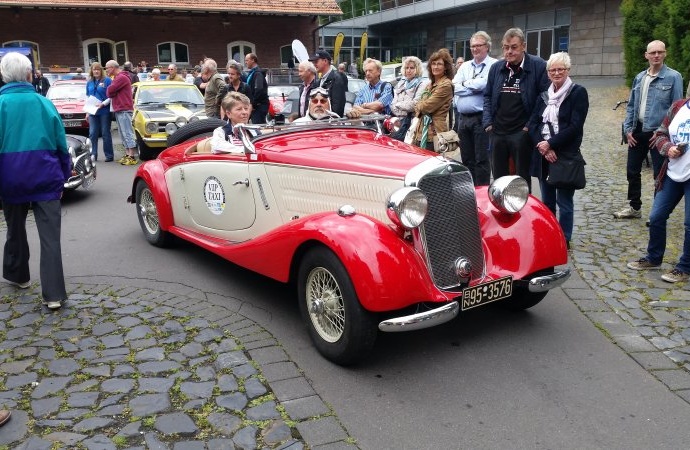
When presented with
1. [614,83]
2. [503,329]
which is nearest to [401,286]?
[503,329]

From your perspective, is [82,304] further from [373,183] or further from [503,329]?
[503,329]

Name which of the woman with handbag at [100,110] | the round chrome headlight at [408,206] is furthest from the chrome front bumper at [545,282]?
the woman with handbag at [100,110]

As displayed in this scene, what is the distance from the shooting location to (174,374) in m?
3.71

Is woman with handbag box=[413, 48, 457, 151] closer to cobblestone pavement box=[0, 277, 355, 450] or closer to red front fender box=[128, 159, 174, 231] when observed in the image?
red front fender box=[128, 159, 174, 231]

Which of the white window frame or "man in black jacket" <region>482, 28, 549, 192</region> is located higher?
the white window frame

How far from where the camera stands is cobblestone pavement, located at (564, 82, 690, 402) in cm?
396

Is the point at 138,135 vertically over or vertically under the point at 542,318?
over

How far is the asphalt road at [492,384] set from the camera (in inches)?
121

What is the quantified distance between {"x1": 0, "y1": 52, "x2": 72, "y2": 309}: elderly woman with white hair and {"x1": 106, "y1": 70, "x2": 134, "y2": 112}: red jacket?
297 inches

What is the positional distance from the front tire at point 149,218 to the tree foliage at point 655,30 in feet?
29.9

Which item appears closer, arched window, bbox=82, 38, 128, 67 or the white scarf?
the white scarf

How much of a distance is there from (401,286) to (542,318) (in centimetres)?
164

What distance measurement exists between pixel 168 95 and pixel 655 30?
11.1 metres

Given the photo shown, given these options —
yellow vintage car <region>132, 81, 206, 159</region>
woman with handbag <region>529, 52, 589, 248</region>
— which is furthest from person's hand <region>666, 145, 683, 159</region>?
yellow vintage car <region>132, 81, 206, 159</region>
